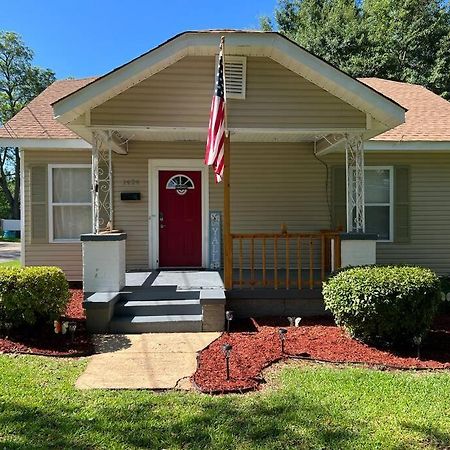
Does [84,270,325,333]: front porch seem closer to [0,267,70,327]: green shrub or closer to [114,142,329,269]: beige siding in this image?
[0,267,70,327]: green shrub

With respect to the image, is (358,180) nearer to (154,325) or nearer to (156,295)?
(156,295)

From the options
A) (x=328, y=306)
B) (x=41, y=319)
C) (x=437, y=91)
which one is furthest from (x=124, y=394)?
(x=437, y=91)

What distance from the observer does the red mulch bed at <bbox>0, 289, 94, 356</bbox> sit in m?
5.02

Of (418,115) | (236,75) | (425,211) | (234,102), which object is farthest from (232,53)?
(418,115)

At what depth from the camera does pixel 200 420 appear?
329 cm

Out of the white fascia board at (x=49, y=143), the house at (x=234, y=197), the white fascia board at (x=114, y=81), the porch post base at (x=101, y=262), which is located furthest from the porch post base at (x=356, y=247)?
the white fascia board at (x=49, y=143)

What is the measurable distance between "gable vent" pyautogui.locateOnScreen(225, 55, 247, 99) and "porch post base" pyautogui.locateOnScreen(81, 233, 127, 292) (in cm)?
283

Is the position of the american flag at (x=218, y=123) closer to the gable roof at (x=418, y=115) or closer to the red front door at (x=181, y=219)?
the red front door at (x=181, y=219)

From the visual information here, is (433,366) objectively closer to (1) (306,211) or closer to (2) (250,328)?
(2) (250,328)

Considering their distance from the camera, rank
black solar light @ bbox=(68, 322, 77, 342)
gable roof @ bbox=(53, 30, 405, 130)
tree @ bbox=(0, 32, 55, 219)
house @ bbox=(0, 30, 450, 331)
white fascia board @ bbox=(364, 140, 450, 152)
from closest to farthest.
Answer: black solar light @ bbox=(68, 322, 77, 342)
gable roof @ bbox=(53, 30, 405, 130)
house @ bbox=(0, 30, 450, 331)
white fascia board @ bbox=(364, 140, 450, 152)
tree @ bbox=(0, 32, 55, 219)

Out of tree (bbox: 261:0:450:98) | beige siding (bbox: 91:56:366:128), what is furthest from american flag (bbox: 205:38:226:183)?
tree (bbox: 261:0:450:98)

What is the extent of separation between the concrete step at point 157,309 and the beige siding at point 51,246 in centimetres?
304

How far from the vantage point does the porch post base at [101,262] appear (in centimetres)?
648

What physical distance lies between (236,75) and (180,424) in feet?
16.4
